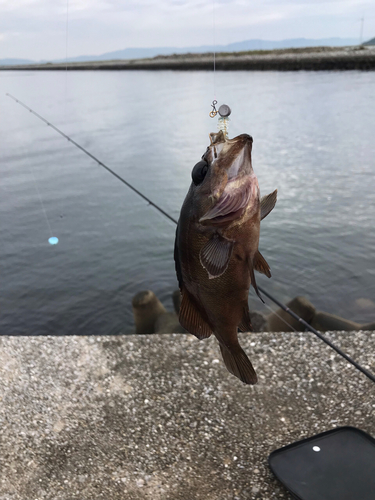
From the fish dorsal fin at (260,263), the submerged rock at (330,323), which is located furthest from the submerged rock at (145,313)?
the fish dorsal fin at (260,263)

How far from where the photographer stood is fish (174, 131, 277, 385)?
1.63 m

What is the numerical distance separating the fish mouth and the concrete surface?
3437 millimetres

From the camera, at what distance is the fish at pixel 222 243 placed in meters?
1.63

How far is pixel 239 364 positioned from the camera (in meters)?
1.97

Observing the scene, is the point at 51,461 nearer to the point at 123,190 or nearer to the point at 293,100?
the point at 123,190

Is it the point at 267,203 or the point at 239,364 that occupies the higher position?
the point at 267,203

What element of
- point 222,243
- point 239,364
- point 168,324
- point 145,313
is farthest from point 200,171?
point 145,313

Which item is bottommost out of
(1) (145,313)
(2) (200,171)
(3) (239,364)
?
(1) (145,313)

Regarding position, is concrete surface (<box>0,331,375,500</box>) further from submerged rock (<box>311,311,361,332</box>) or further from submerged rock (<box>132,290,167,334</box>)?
submerged rock (<box>132,290,167,334</box>)

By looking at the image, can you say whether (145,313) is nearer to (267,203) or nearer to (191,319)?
(191,319)

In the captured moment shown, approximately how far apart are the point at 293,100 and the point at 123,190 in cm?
3076

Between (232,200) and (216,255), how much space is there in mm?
205

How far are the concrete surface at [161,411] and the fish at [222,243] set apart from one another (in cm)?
288

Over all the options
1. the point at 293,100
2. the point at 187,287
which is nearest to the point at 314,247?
the point at 187,287
